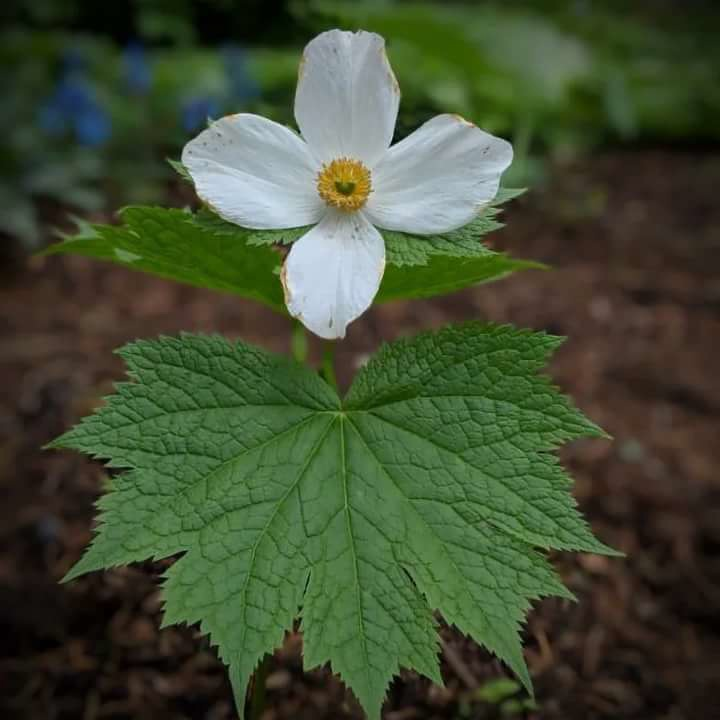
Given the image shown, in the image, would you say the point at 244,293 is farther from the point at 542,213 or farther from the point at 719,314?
the point at 542,213

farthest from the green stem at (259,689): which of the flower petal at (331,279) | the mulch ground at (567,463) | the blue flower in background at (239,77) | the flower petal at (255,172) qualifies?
the blue flower in background at (239,77)

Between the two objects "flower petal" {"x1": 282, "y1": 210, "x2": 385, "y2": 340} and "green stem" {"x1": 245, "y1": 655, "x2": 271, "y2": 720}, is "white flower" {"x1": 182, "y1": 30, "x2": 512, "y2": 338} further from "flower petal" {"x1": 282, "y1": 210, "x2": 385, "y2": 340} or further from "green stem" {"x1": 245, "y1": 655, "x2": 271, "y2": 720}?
"green stem" {"x1": 245, "y1": 655, "x2": 271, "y2": 720}

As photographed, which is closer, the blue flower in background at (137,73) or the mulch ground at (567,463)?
the mulch ground at (567,463)

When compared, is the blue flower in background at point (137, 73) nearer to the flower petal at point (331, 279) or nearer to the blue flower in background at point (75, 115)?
the blue flower in background at point (75, 115)

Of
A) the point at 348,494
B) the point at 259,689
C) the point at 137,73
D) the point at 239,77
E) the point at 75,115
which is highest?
the point at 137,73

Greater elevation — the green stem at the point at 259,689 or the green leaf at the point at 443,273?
the green leaf at the point at 443,273

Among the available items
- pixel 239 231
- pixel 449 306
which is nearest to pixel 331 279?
pixel 239 231

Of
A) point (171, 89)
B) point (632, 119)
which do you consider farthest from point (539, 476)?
point (632, 119)

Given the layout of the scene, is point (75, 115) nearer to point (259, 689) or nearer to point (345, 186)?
point (345, 186)
